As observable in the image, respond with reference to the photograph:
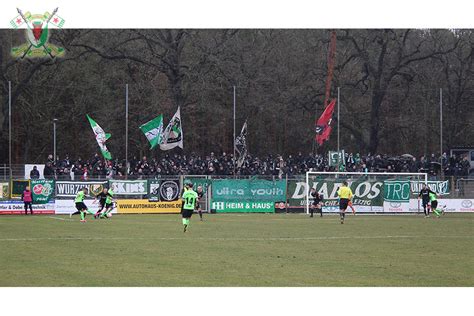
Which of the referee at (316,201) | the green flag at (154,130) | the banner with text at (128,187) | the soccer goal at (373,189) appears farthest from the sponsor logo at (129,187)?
the referee at (316,201)

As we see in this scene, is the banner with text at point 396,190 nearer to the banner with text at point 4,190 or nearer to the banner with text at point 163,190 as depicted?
the banner with text at point 163,190

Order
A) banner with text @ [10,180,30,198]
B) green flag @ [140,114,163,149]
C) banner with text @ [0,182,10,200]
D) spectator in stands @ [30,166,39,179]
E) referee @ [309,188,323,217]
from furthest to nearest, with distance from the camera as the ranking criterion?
green flag @ [140,114,163,149]
spectator in stands @ [30,166,39,179]
banner with text @ [10,180,30,198]
banner with text @ [0,182,10,200]
referee @ [309,188,323,217]

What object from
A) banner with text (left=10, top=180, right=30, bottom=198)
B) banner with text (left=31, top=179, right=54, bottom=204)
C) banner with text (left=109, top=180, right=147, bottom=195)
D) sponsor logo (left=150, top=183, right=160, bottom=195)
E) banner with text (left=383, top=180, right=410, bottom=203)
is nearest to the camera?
banner with text (left=10, top=180, right=30, bottom=198)

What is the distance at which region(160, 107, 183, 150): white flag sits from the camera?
54.7m

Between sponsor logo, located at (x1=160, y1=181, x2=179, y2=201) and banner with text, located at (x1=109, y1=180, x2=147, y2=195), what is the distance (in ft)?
3.70

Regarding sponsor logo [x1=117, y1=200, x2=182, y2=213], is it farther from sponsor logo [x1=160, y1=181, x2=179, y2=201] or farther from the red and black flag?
the red and black flag

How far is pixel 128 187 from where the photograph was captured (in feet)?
166

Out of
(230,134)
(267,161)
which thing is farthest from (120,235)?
(230,134)

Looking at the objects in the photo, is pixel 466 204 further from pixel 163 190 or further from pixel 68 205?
pixel 68 205

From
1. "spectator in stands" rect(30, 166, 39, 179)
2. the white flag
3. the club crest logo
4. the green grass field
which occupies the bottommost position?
the green grass field

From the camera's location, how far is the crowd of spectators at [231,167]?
51.8 meters

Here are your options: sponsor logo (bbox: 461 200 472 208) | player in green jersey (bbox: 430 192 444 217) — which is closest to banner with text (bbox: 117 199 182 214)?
player in green jersey (bbox: 430 192 444 217)

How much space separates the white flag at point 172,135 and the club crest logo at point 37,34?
9.78 meters

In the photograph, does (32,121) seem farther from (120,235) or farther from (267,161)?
(120,235)
